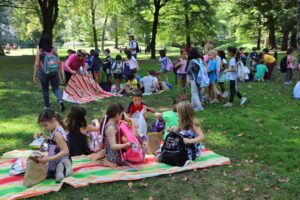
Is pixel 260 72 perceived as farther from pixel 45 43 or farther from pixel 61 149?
pixel 61 149

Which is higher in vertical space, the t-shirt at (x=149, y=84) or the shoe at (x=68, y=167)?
the t-shirt at (x=149, y=84)

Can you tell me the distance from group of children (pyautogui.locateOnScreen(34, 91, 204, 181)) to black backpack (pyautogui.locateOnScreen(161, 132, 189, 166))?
0.12 meters

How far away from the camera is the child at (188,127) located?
18.6ft

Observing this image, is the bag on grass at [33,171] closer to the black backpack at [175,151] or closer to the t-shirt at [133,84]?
the black backpack at [175,151]

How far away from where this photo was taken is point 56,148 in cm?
515

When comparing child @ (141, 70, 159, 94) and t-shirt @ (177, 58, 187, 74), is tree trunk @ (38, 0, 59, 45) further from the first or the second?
t-shirt @ (177, 58, 187, 74)

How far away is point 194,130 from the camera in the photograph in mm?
5797

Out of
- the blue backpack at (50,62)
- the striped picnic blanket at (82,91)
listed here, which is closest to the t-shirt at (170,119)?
the blue backpack at (50,62)

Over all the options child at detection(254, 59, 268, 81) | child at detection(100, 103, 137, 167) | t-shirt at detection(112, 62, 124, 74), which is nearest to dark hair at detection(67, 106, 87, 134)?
child at detection(100, 103, 137, 167)

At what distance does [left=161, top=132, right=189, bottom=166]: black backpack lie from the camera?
5.77m

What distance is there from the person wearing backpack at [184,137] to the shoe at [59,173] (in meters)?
1.68

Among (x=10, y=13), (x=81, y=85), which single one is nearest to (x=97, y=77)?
(x=81, y=85)

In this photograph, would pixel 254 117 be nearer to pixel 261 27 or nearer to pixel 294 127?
pixel 294 127

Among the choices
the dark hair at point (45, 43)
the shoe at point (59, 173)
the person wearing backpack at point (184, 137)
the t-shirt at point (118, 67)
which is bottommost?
the shoe at point (59, 173)
